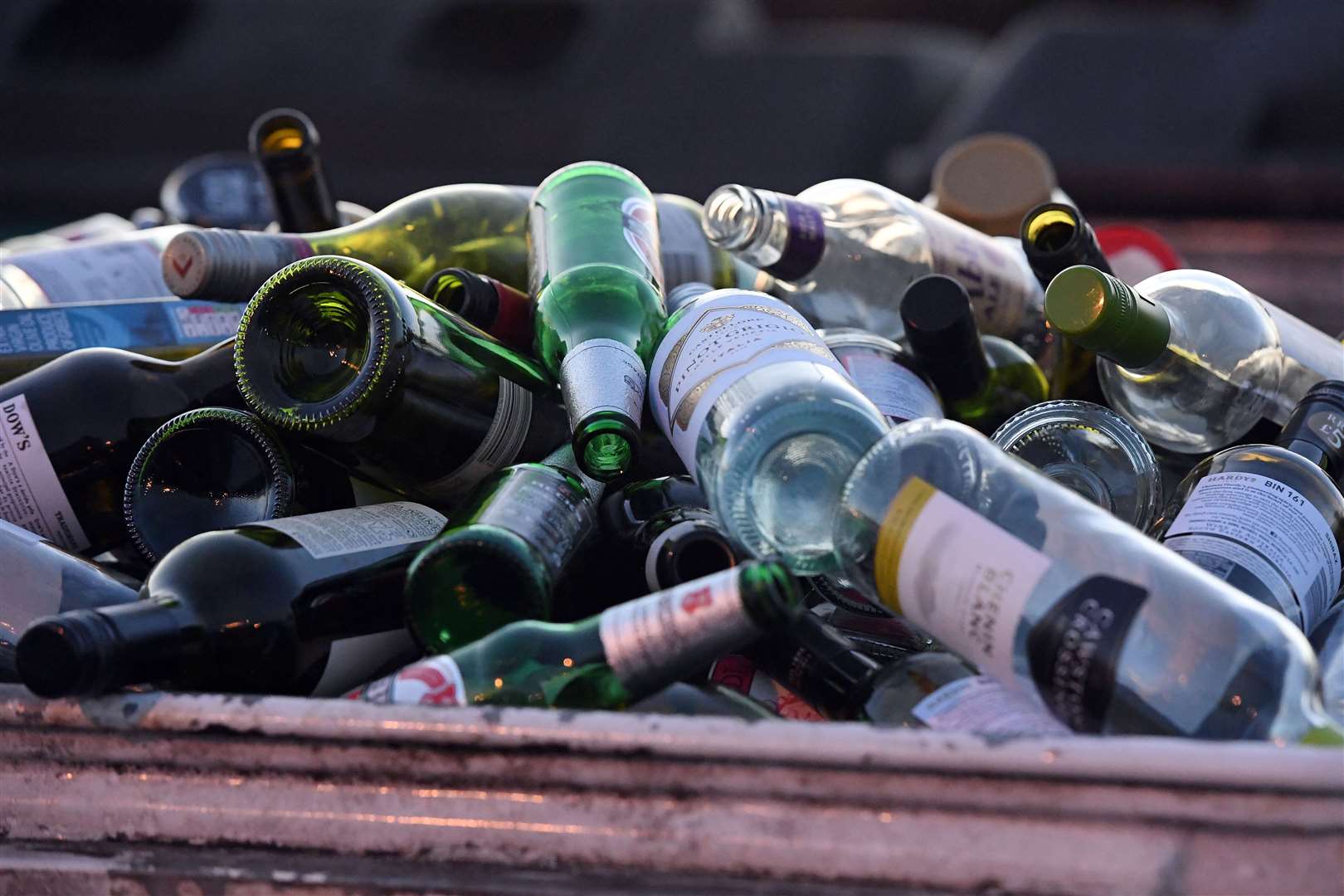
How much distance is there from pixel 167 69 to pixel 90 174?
80 centimetres

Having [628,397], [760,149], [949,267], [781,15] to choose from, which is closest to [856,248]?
[949,267]

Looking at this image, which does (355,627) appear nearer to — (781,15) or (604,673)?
(604,673)

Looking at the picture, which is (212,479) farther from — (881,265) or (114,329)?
(881,265)

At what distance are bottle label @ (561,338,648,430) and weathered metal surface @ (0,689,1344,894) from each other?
26 centimetres

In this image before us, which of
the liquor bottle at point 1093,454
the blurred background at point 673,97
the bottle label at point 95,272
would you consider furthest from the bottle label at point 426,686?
the blurred background at point 673,97

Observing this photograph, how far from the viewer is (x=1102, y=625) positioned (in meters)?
0.75

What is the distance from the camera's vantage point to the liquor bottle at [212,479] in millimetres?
1004

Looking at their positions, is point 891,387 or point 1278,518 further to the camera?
point 891,387

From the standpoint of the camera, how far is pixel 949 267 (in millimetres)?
1260

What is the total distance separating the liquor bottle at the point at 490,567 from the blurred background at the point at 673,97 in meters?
5.38

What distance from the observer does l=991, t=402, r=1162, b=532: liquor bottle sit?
40.4 inches

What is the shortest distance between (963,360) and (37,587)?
2.40 ft

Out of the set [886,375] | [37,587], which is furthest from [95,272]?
[886,375]

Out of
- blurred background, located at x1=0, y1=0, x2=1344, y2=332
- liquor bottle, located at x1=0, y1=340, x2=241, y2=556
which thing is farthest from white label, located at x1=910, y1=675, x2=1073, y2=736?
blurred background, located at x1=0, y1=0, x2=1344, y2=332
